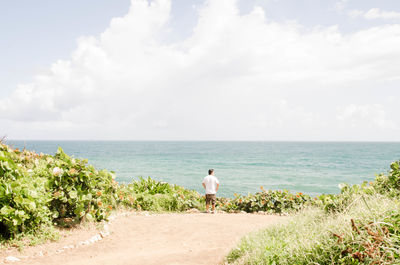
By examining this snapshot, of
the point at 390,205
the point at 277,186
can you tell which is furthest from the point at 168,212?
the point at 277,186

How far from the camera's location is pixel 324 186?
96.6 feet

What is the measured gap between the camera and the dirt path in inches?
229

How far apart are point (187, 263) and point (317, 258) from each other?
281cm

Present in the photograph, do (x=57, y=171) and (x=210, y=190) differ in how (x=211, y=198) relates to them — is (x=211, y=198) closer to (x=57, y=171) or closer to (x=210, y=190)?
(x=210, y=190)

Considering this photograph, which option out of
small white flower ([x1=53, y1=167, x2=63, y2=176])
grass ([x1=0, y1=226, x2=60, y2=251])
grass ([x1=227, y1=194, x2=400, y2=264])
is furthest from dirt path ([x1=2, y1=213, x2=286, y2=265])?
small white flower ([x1=53, y1=167, x2=63, y2=176])

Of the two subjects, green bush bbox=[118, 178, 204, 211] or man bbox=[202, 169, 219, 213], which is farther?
man bbox=[202, 169, 219, 213]

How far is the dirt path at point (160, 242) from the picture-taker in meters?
5.80

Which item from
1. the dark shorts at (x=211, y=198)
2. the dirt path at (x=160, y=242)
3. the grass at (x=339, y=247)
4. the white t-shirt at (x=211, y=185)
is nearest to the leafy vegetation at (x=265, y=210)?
the grass at (x=339, y=247)

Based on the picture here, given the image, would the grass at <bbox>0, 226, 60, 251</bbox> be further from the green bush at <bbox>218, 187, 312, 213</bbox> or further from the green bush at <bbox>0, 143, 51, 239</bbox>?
the green bush at <bbox>218, 187, 312, 213</bbox>

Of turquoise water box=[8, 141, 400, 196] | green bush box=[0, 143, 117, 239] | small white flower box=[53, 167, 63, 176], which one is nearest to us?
green bush box=[0, 143, 117, 239]

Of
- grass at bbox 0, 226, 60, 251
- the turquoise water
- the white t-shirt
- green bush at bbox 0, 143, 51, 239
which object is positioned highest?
green bush at bbox 0, 143, 51, 239

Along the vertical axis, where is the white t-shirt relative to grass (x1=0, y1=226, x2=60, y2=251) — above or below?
above

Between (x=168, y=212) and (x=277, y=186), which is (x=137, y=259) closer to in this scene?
(x=168, y=212)

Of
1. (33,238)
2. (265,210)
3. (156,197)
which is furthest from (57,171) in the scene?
(265,210)
